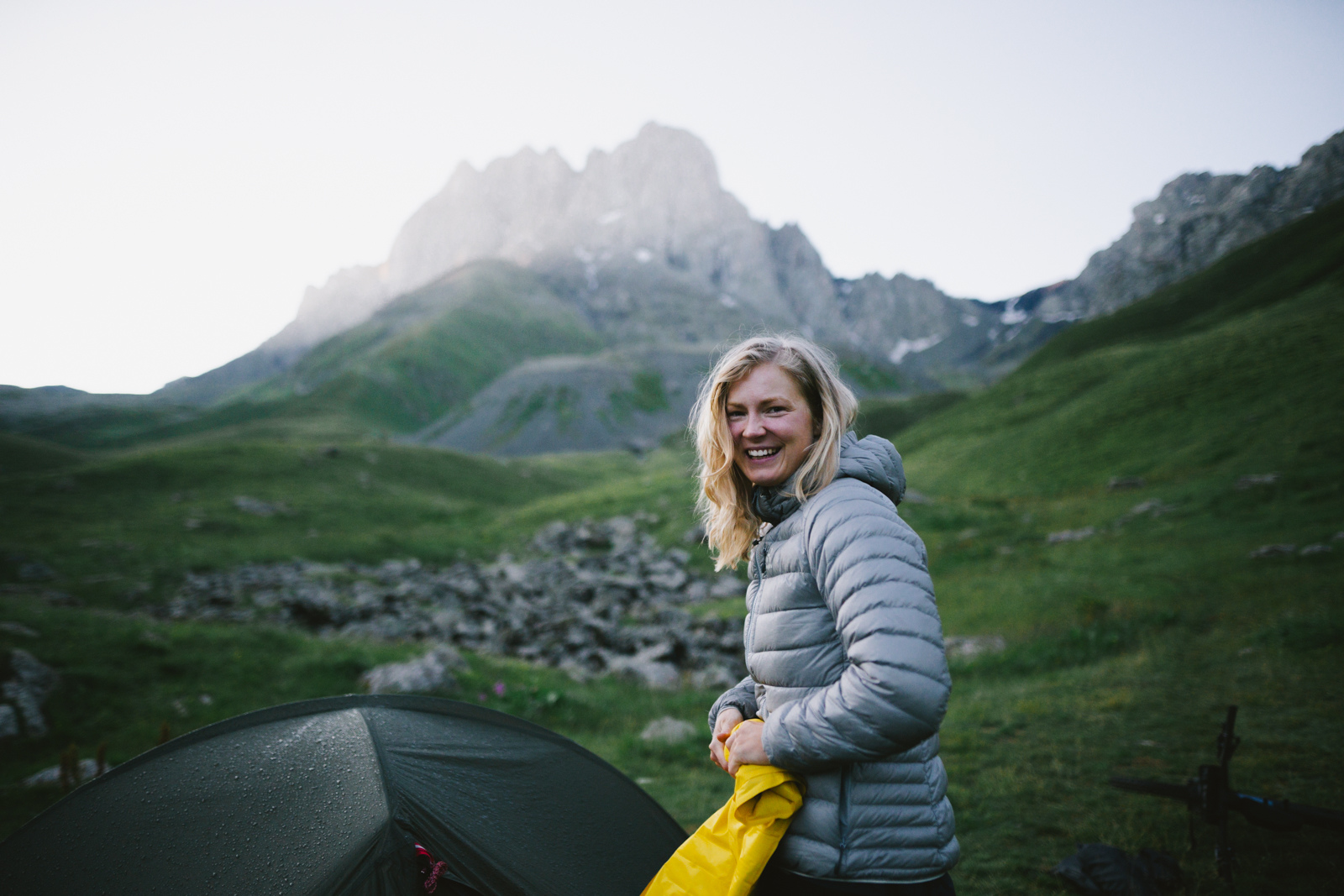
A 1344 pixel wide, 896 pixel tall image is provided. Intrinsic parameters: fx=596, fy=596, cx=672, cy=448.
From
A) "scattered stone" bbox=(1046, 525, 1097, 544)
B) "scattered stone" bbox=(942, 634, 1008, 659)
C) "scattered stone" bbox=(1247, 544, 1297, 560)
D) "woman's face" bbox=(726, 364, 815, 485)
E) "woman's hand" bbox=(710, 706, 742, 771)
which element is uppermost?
"woman's face" bbox=(726, 364, 815, 485)

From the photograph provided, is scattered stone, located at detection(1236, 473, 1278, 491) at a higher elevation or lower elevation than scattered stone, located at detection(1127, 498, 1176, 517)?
higher

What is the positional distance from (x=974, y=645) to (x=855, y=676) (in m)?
13.9

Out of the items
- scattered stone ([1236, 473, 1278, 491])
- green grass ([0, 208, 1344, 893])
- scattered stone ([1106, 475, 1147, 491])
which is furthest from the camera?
scattered stone ([1106, 475, 1147, 491])

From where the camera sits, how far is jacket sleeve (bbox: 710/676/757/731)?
326 centimetres

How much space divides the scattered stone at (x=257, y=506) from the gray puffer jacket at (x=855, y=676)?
37.1 metres

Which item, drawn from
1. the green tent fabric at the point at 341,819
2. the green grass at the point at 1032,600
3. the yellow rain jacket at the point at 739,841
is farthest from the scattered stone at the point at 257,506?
the yellow rain jacket at the point at 739,841

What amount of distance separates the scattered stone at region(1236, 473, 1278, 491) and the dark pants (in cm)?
2534

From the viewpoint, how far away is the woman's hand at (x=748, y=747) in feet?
8.48

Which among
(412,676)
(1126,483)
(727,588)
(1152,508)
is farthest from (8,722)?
(1126,483)

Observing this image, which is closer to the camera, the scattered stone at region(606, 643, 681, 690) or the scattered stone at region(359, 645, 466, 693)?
the scattered stone at region(359, 645, 466, 693)

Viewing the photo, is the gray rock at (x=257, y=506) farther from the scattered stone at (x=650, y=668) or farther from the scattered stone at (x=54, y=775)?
the scattered stone at (x=54, y=775)

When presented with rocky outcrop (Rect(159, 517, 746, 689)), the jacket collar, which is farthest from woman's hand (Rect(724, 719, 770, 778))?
rocky outcrop (Rect(159, 517, 746, 689))

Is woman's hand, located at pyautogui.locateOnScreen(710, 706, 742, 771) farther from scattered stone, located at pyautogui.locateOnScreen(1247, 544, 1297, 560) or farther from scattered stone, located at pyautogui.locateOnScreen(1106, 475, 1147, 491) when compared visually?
scattered stone, located at pyautogui.locateOnScreen(1106, 475, 1147, 491)

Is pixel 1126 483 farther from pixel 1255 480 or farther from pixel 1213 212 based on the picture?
pixel 1213 212
